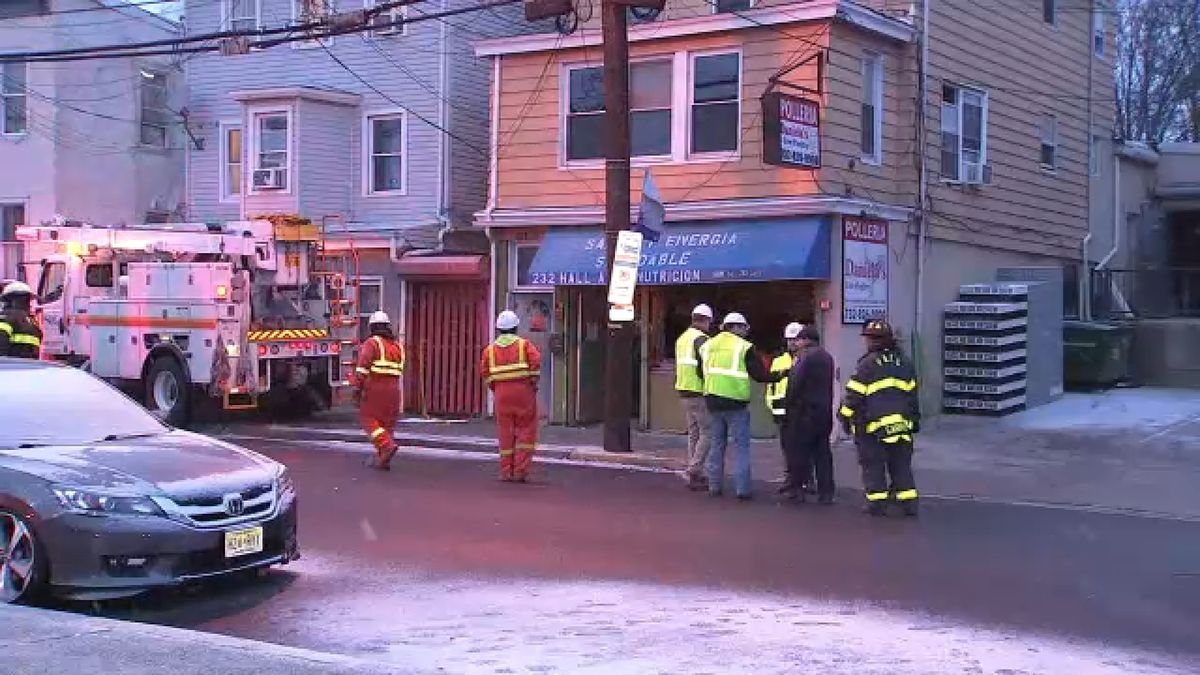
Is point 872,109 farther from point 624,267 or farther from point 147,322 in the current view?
point 147,322

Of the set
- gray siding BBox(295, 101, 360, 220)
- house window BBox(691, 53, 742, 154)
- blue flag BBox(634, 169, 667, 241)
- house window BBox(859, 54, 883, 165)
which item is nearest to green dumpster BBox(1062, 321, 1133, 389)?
house window BBox(859, 54, 883, 165)

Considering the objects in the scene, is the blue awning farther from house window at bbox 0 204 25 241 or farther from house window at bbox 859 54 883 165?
house window at bbox 0 204 25 241

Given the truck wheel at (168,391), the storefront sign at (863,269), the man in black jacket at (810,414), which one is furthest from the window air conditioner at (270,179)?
the man in black jacket at (810,414)

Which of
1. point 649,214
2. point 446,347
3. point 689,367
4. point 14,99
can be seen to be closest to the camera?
point 689,367

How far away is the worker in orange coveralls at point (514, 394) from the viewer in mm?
13133

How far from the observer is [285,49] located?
24.8 meters

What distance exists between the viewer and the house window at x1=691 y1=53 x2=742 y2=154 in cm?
1762

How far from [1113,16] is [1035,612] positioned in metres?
20.2

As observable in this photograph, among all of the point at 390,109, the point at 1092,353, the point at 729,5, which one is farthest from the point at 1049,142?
the point at 390,109

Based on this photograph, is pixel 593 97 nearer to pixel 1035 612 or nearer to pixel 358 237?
pixel 358 237

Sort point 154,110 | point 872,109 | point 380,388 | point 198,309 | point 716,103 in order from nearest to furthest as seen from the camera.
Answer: point 380,388
point 716,103
point 872,109
point 198,309
point 154,110

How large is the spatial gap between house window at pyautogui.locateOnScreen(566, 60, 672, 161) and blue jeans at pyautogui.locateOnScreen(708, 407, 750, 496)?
6632mm

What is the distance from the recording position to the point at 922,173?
60.7ft

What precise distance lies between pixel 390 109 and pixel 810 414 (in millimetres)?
13724
